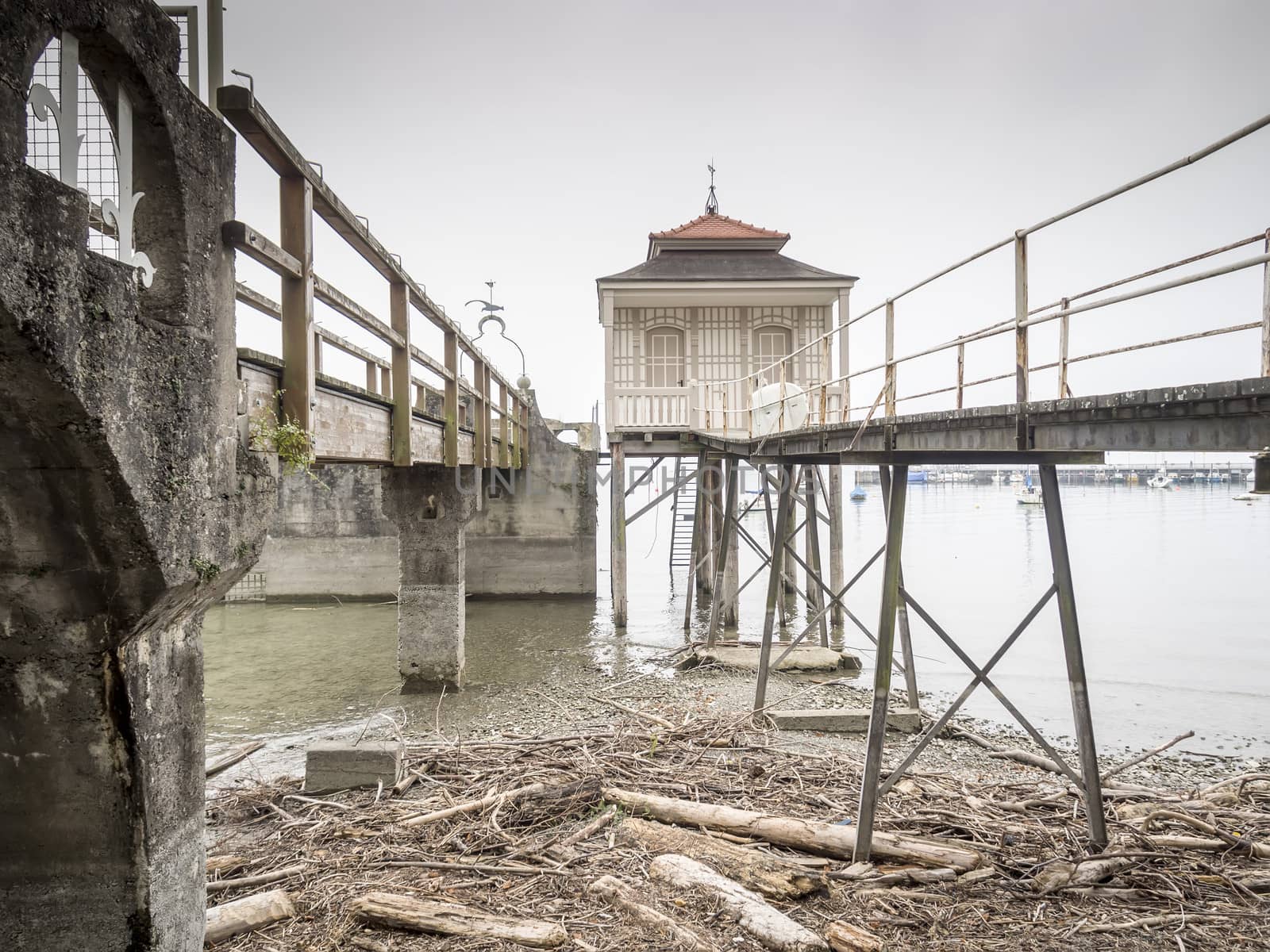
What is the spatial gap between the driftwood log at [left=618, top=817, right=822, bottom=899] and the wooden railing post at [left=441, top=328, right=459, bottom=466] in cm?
472

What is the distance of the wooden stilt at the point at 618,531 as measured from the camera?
14.5 metres

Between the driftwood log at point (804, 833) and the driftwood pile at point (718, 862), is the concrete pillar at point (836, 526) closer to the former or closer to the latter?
the driftwood pile at point (718, 862)

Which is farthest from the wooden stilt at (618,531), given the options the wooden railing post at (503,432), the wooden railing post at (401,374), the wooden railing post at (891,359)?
the wooden railing post at (891,359)

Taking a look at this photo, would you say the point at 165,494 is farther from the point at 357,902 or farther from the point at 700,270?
the point at 700,270

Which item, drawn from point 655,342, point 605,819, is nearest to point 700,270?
point 655,342

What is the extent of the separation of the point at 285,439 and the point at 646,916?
10.6ft

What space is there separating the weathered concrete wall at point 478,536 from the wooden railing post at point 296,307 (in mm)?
14024

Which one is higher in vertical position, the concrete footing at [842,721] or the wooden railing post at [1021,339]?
the wooden railing post at [1021,339]

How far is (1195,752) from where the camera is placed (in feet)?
27.5

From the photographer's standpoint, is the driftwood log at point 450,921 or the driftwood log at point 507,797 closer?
the driftwood log at point 450,921

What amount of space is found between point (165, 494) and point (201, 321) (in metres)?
0.75

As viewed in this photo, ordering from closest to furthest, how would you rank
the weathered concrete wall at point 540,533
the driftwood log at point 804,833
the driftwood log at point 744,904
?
1. the driftwood log at point 744,904
2. the driftwood log at point 804,833
3. the weathered concrete wall at point 540,533

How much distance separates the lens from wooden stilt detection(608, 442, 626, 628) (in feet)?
47.6

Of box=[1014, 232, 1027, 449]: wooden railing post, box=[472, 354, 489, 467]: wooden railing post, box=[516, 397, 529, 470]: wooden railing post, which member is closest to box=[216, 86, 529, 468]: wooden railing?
box=[472, 354, 489, 467]: wooden railing post
